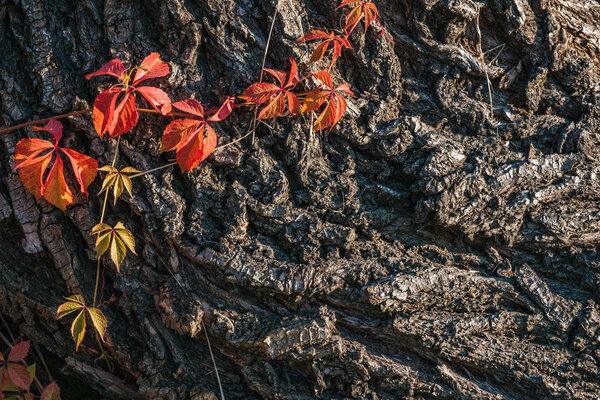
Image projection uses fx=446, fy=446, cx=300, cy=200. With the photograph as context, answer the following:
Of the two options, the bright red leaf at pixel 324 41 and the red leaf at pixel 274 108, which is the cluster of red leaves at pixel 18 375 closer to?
the red leaf at pixel 274 108

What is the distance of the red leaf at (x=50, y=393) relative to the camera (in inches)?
77.7

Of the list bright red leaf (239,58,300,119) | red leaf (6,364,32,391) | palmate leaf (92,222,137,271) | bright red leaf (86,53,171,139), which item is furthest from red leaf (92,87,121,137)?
red leaf (6,364,32,391)

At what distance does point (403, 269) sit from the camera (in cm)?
186

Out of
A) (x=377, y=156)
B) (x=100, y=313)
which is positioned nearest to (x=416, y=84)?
(x=377, y=156)

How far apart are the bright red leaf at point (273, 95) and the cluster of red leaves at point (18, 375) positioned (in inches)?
56.9

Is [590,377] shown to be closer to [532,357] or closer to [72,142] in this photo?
[532,357]

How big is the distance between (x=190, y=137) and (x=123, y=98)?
11.1 inches

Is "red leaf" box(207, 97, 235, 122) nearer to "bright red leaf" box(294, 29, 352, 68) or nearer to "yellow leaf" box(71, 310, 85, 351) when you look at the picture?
"bright red leaf" box(294, 29, 352, 68)

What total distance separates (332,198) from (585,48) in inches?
54.8

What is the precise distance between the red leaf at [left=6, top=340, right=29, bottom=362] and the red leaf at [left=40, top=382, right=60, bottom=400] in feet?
0.58

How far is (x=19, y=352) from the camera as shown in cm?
196

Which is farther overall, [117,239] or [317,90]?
[317,90]

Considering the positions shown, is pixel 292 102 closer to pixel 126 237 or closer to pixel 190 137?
pixel 190 137

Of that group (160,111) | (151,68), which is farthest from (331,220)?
(151,68)
